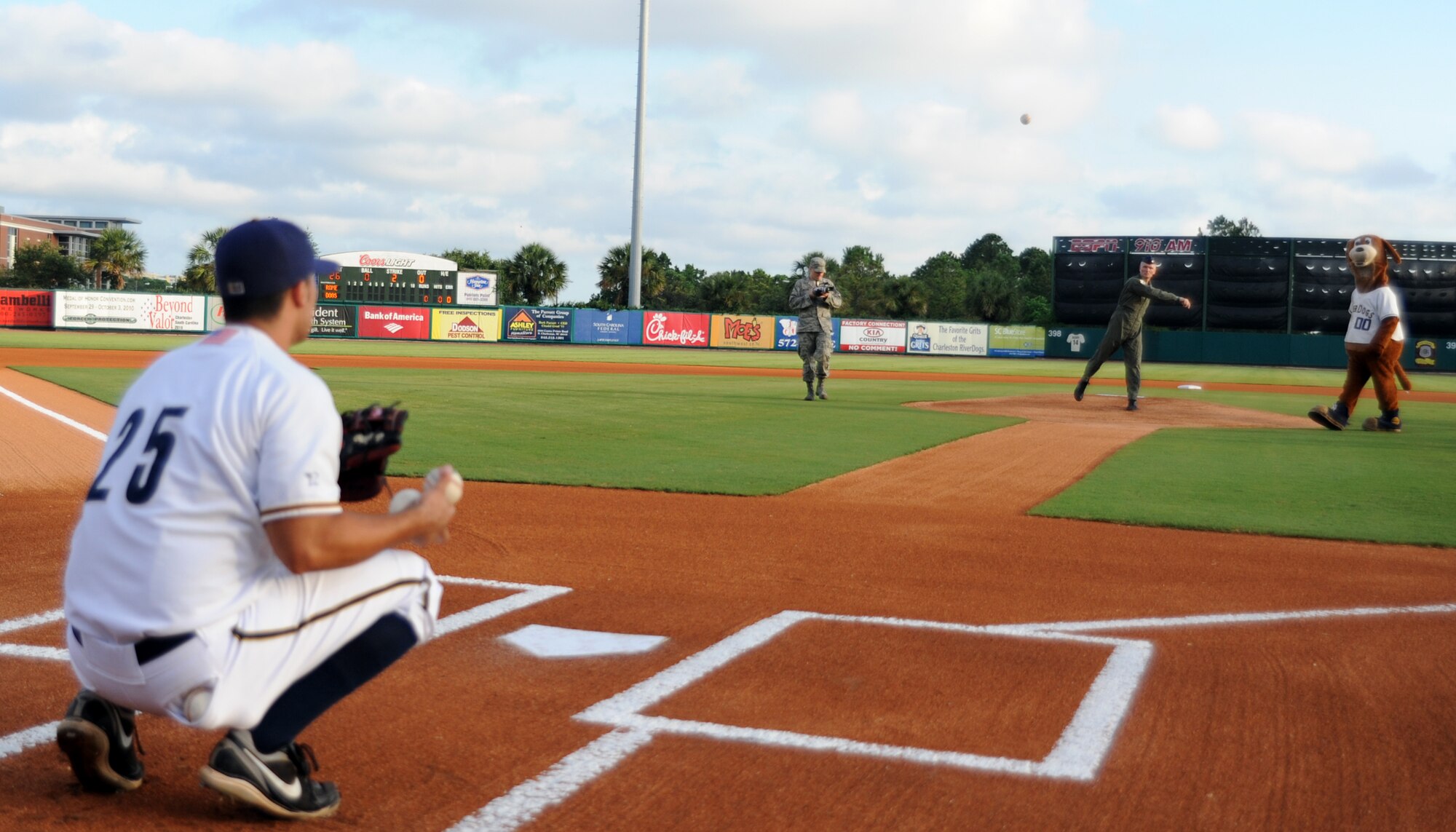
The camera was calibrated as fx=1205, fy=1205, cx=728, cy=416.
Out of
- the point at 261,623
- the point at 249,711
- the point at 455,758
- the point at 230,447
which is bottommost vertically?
the point at 455,758

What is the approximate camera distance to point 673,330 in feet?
183

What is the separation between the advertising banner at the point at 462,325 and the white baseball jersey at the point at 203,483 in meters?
50.2

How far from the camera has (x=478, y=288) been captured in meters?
56.2

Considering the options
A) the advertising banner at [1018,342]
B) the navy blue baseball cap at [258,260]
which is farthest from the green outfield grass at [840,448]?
the advertising banner at [1018,342]

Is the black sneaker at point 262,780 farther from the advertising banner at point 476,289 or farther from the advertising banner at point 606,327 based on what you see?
the advertising banner at point 606,327

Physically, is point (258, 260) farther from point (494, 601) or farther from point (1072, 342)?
point (1072, 342)

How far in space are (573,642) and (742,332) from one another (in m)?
52.8

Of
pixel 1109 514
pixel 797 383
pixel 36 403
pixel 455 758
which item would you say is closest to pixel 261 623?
pixel 455 758

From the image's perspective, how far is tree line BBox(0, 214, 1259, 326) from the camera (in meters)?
73.3

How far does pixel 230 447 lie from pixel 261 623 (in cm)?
43

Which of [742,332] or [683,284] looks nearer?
[742,332]

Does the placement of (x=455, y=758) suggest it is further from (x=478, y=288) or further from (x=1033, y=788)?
(x=478, y=288)

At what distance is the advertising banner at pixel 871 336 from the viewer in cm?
5719

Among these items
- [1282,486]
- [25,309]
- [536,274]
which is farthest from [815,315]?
[536,274]
